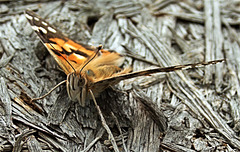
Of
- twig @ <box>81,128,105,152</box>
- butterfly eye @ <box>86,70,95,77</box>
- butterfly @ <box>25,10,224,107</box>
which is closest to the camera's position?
twig @ <box>81,128,105,152</box>

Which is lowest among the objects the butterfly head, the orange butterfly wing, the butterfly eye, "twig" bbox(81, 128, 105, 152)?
"twig" bbox(81, 128, 105, 152)

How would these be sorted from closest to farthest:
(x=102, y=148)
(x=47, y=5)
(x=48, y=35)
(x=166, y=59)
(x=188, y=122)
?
(x=102, y=148) < (x=188, y=122) < (x=48, y=35) < (x=166, y=59) < (x=47, y=5)

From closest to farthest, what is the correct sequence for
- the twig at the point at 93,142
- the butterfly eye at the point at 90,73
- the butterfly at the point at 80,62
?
the twig at the point at 93,142 < the butterfly at the point at 80,62 < the butterfly eye at the point at 90,73

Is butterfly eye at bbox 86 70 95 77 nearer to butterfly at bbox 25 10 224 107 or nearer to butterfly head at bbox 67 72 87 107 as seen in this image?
butterfly at bbox 25 10 224 107

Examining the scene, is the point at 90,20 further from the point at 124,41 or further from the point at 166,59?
the point at 166,59

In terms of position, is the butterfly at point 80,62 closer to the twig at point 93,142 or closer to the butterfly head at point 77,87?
the butterfly head at point 77,87

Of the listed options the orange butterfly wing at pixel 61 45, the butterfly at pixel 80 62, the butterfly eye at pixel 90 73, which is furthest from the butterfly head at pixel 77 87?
the orange butterfly wing at pixel 61 45

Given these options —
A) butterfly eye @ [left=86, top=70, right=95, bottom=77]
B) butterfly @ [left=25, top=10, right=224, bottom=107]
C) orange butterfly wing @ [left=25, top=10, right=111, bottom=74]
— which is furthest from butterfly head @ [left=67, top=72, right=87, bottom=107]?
orange butterfly wing @ [left=25, top=10, right=111, bottom=74]


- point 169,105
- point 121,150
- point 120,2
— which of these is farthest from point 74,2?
point 121,150
